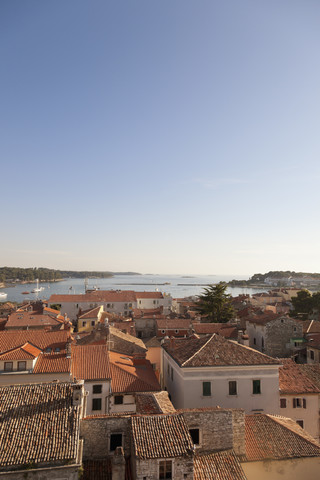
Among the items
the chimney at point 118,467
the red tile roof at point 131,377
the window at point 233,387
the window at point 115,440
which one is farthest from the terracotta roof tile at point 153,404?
the window at point 233,387

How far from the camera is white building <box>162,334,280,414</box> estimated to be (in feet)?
72.8

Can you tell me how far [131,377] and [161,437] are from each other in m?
13.0

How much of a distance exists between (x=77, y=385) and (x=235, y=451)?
7.81 meters

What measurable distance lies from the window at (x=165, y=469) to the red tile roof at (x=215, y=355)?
9774mm

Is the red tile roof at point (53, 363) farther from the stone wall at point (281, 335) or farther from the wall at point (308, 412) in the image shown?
the stone wall at point (281, 335)

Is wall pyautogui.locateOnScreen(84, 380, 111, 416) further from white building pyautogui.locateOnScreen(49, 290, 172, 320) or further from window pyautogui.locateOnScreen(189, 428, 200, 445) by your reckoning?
white building pyautogui.locateOnScreen(49, 290, 172, 320)

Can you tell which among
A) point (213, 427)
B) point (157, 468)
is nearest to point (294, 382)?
point (213, 427)

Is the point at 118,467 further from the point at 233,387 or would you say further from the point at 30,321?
the point at 30,321

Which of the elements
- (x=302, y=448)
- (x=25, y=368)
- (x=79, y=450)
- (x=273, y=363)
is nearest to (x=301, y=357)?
(x=273, y=363)

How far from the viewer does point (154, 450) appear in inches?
485

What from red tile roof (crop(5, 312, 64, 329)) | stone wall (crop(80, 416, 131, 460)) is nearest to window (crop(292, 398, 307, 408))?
stone wall (crop(80, 416, 131, 460))

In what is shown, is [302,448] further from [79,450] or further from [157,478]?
[79,450]

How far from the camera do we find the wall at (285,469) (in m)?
15.2

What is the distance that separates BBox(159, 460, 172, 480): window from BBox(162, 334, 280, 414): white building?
9.72 m
